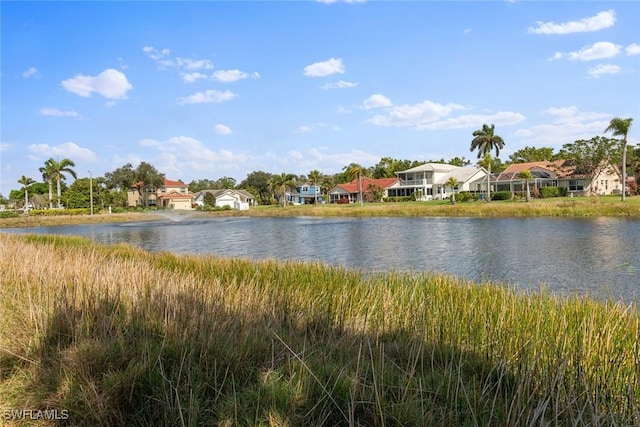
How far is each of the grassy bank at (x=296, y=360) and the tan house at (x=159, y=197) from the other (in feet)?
300

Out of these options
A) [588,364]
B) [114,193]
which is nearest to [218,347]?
[588,364]

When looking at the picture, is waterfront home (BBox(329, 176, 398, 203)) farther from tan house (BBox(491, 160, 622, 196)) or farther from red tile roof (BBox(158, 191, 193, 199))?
red tile roof (BBox(158, 191, 193, 199))

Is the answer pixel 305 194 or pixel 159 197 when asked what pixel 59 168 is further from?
pixel 305 194

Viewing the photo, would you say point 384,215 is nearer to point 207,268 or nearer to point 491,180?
point 491,180

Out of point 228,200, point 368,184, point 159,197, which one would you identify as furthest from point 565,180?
point 159,197

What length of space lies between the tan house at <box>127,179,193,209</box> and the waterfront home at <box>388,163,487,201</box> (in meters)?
43.5

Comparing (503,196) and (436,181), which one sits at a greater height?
(436,181)

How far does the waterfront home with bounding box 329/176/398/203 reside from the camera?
8844cm

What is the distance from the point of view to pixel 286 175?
93.4 m

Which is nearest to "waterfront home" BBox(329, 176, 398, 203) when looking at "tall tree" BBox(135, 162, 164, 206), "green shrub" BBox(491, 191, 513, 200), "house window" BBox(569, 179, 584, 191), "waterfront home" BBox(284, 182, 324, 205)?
"waterfront home" BBox(284, 182, 324, 205)

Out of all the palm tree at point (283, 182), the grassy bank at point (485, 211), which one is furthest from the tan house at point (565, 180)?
the palm tree at point (283, 182)

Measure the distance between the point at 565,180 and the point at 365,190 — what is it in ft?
117

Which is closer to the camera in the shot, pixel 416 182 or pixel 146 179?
pixel 416 182

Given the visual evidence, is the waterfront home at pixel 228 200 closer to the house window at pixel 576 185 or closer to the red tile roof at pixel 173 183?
the red tile roof at pixel 173 183
